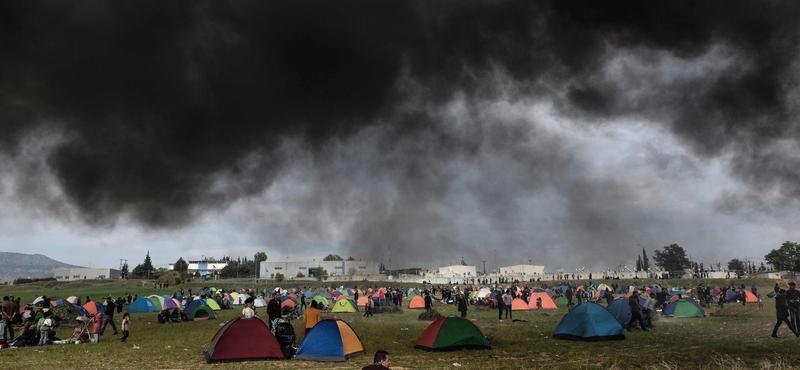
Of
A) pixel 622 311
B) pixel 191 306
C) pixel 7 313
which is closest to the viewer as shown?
→ pixel 7 313

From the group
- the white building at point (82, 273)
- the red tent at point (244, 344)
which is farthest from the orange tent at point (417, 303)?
the white building at point (82, 273)

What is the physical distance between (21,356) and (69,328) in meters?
10.3

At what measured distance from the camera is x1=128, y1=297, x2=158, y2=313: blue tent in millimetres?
34062

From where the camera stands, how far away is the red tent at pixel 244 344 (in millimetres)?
12992

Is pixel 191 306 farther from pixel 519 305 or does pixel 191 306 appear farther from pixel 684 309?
pixel 684 309

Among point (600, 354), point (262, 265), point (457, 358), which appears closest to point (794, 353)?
point (600, 354)

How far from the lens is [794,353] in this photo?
12297mm

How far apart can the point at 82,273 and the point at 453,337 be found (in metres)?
187

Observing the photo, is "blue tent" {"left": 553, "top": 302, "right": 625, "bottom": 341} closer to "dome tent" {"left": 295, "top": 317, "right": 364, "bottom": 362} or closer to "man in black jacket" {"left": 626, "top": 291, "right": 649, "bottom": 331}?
"man in black jacket" {"left": 626, "top": 291, "right": 649, "bottom": 331}

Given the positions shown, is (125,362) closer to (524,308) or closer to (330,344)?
(330,344)

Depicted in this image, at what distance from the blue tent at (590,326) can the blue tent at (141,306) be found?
3125cm

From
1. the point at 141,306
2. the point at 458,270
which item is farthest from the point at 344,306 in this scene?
the point at 458,270

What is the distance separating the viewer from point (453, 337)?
15000 mm

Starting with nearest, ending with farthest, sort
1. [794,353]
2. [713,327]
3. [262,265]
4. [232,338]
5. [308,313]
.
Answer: [794,353]
[232,338]
[308,313]
[713,327]
[262,265]
